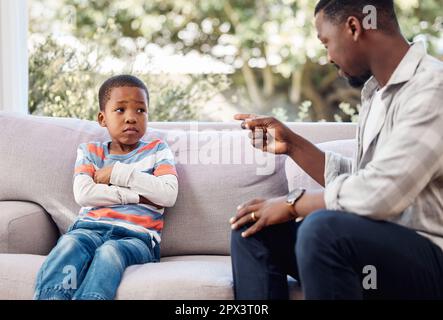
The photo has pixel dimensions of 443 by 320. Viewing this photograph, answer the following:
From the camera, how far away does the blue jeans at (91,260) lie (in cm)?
176

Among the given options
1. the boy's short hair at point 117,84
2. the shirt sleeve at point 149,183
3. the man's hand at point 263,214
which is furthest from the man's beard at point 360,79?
the boy's short hair at point 117,84

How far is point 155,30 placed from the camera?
5496mm

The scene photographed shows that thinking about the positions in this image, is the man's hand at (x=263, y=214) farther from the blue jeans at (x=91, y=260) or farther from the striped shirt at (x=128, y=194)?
the striped shirt at (x=128, y=194)

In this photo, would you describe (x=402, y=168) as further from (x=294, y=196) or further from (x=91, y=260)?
(x=91, y=260)

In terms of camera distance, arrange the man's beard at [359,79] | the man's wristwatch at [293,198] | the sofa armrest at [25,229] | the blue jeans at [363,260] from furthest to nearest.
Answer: the sofa armrest at [25,229] → the man's beard at [359,79] → the man's wristwatch at [293,198] → the blue jeans at [363,260]

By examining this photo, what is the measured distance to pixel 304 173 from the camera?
2.14 m

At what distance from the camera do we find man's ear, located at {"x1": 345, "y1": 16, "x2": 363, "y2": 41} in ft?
5.24

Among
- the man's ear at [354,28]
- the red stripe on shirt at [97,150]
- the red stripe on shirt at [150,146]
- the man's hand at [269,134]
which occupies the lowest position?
the red stripe on shirt at [97,150]

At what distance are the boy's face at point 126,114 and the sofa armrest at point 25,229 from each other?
337mm

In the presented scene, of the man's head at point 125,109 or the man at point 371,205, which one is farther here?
the man's head at point 125,109

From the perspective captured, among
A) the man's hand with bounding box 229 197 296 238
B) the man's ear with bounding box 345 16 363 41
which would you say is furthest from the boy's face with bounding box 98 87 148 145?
the man's ear with bounding box 345 16 363 41

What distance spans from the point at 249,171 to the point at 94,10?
3.60 metres

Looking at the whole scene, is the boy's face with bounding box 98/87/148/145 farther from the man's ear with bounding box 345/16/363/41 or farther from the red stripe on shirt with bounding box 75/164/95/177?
the man's ear with bounding box 345/16/363/41

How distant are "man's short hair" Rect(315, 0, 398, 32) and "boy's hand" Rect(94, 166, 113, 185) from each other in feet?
2.73
